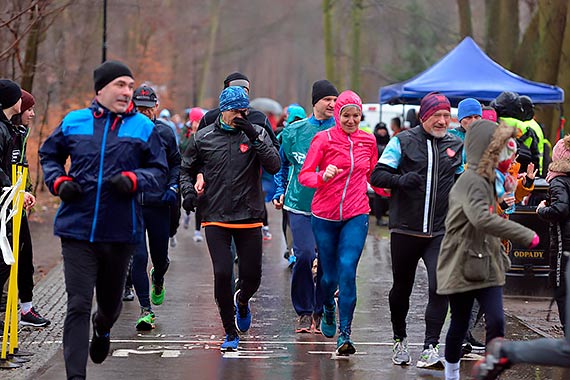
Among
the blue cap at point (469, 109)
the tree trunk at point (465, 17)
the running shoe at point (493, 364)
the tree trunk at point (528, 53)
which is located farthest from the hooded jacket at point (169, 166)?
the tree trunk at point (465, 17)

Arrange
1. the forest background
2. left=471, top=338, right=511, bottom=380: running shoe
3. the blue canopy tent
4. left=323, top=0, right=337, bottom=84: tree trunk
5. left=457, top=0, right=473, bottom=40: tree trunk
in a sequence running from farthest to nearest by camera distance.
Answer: left=323, top=0, right=337, bottom=84: tree trunk
left=457, top=0, right=473, bottom=40: tree trunk
the forest background
the blue canopy tent
left=471, top=338, right=511, bottom=380: running shoe

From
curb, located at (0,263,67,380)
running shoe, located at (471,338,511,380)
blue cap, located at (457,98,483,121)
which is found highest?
blue cap, located at (457,98,483,121)

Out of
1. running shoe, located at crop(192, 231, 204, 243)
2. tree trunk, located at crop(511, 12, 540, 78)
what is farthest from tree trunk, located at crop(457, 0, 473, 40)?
running shoe, located at crop(192, 231, 204, 243)

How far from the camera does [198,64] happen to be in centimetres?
6438

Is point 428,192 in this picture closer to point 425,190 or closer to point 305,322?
point 425,190

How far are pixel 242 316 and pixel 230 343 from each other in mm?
623

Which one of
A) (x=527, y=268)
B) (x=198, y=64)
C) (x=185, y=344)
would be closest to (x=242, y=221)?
(x=185, y=344)

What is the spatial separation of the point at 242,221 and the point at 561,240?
2.72 m

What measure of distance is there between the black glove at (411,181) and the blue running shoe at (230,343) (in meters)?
1.93

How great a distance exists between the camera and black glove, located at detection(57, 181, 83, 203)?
22.0 ft

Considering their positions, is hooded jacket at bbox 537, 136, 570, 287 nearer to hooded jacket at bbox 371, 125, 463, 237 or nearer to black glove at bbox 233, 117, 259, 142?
hooded jacket at bbox 371, 125, 463, 237

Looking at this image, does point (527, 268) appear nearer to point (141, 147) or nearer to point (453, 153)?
point (453, 153)

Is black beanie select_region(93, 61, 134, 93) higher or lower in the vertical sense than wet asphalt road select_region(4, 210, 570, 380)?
higher

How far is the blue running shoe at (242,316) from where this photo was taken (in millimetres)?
9414
